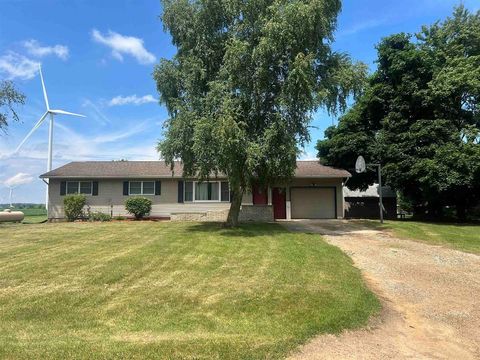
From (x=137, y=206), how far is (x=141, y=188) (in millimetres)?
1405

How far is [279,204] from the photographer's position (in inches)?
968

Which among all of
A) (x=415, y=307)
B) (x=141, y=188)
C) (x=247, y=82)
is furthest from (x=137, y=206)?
(x=415, y=307)

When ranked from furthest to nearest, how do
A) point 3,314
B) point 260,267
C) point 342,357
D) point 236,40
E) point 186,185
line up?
1. point 186,185
2. point 236,40
3. point 260,267
4. point 3,314
5. point 342,357

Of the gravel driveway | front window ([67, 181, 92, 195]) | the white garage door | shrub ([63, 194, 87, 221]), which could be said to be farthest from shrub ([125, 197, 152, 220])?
the gravel driveway

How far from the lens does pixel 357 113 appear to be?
1041 inches

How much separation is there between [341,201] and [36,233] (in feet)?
53.1

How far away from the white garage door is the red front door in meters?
0.82

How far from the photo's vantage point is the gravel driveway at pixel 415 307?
531cm

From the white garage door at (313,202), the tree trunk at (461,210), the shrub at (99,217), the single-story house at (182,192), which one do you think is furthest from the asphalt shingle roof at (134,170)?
the tree trunk at (461,210)

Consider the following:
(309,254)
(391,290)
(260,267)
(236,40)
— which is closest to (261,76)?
(236,40)

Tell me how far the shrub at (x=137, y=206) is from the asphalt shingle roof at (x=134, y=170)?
1.36 meters

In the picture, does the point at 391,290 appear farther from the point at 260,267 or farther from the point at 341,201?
the point at 341,201

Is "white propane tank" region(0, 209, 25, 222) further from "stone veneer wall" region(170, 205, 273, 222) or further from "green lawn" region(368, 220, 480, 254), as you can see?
"green lawn" region(368, 220, 480, 254)

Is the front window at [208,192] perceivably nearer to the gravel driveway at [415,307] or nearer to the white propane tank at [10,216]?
the white propane tank at [10,216]
